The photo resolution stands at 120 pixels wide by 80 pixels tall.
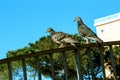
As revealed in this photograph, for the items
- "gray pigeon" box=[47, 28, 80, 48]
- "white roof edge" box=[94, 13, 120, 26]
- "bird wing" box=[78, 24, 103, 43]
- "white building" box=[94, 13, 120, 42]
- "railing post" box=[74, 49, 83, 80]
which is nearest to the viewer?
"railing post" box=[74, 49, 83, 80]

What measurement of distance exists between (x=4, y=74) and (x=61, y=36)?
47.4ft

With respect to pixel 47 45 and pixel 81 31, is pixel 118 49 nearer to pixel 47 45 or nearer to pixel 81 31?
pixel 47 45

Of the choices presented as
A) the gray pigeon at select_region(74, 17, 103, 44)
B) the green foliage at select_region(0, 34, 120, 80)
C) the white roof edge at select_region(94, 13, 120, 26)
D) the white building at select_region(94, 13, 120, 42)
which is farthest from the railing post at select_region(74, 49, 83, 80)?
the white roof edge at select_region(94, 13, 120, 26)

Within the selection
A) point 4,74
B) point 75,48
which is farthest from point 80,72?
point 4,74

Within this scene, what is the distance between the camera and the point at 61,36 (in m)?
8.30

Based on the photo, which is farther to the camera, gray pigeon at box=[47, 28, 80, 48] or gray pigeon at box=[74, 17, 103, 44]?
gray pigeon at box=[74, 17, 103, 44]

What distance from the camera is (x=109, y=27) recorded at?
41.7m

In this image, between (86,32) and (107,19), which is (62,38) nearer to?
(86,32)

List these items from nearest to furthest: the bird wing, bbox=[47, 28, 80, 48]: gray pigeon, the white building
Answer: bbox=[47, 28, 80, 48]: gray pigeon
the bird wing
the white building

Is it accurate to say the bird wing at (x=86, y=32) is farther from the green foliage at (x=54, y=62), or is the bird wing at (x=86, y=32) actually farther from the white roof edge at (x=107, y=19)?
the white roof edge at (x=107, y=19)

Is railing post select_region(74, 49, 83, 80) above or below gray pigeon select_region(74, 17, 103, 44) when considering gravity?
below

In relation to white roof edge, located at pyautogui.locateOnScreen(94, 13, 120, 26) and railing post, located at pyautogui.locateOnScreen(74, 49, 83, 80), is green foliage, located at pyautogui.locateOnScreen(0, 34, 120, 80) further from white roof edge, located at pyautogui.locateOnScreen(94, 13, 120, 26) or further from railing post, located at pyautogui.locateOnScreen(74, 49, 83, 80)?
white roof edge, located at pyautogui.locateOnScreen(94, 13, 120, 26)

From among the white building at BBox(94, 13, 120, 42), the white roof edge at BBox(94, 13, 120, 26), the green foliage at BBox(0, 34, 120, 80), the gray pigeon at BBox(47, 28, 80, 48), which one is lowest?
the gray pigeon at BBox(47, 28, 80, 48)

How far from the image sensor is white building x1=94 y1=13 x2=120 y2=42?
40.3 metres
